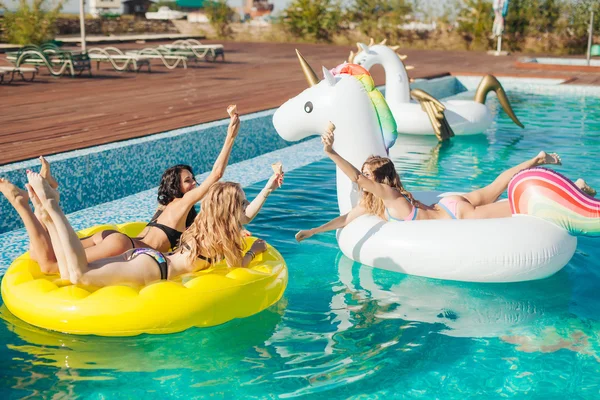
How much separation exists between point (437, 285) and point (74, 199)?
3.47 m

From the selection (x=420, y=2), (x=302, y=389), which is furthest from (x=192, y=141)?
(x=420, y=2)

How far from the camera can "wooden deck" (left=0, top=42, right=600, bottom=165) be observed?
7547mm

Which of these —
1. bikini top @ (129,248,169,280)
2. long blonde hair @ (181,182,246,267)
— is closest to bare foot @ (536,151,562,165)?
long blonde hair @ (181,182,246,267)

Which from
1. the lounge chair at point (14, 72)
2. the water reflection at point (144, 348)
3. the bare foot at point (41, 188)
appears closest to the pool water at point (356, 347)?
the water reflection at point (144, 348)

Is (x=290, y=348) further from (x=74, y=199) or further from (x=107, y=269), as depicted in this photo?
(x=74, y=199)

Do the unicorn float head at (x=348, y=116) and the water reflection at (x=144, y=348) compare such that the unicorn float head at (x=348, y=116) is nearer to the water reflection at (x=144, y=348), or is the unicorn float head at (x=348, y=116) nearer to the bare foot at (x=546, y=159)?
the bare foot at (x=546, y=159)

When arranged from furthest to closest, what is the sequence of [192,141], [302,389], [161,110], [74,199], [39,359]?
[161,110] → [192,141] → [74,199] → [39,359] → [302,389]

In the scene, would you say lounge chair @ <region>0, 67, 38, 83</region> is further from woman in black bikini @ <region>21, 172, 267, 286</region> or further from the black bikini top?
woman in black bikini @ <region>21, 172, 267, 286</region>

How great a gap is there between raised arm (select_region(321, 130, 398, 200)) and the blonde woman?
1.99ft

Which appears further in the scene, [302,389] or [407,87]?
[407,87]

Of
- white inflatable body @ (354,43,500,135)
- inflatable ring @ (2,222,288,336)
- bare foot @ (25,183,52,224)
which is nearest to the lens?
bare foot @ (25,183,52,224)

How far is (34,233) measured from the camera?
3.98m

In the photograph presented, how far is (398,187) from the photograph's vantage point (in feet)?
16.0

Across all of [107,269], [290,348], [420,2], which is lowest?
[290,348]
